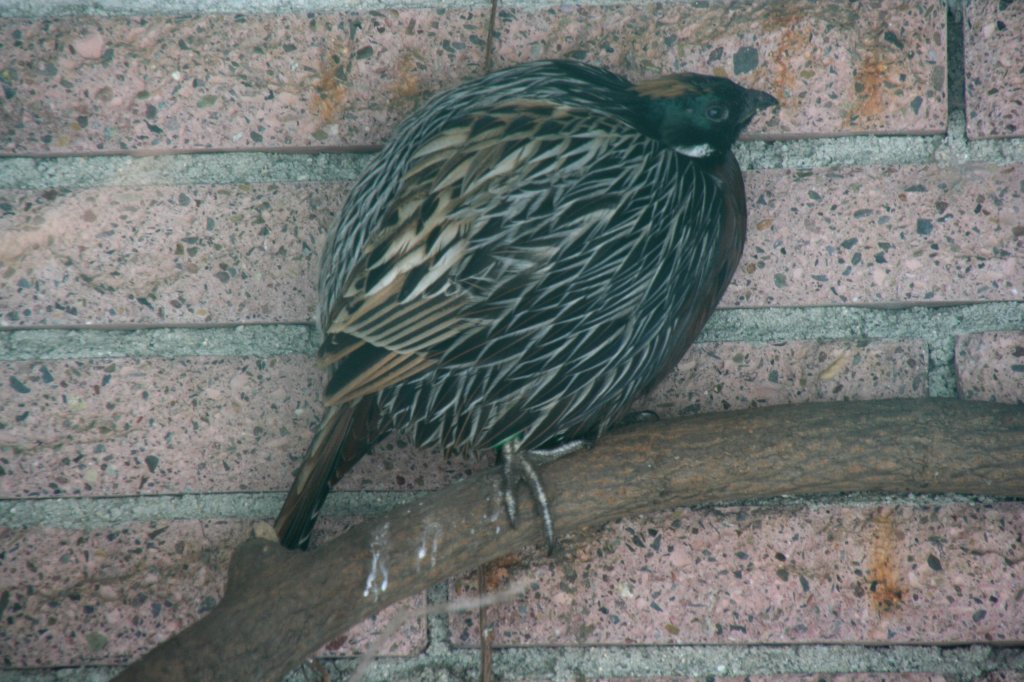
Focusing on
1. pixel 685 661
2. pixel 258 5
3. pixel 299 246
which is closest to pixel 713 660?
Result: pixel 685 661

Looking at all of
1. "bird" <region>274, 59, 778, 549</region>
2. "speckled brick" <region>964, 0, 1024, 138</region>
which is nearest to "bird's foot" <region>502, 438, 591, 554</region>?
"bird" <region>274, 59, 778, 549</region>

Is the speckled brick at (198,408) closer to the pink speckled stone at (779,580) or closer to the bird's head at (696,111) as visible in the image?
the pink speckled stone at (779,580)

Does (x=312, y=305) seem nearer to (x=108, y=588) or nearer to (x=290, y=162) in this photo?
(x=290, y=162)

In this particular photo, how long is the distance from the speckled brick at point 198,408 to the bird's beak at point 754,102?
11.2 inches

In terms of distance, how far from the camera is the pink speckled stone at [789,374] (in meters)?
1.10

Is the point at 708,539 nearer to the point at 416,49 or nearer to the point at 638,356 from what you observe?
the point at 638,356

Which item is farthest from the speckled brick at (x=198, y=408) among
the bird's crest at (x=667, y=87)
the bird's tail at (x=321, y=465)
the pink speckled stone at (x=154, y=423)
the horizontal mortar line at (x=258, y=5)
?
the horizontal mortar line at (x=258, y=5)

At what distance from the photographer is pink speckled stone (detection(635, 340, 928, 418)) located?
1.10 m

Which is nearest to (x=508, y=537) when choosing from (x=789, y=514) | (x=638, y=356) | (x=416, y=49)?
(x=638, y=356)

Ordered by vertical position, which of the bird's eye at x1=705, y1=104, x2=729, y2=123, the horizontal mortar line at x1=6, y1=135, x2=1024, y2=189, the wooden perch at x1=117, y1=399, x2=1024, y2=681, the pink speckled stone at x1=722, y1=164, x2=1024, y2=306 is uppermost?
the bird's eye at x1=705, y1=104, x2=729, y2=123

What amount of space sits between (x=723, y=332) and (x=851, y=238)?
201 millimetres

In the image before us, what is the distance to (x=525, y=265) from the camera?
0.90 metres

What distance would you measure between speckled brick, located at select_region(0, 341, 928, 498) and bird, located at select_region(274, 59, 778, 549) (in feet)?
0.41

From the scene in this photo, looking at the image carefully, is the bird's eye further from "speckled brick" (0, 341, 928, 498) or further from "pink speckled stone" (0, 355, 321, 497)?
"pink speckled stone" (0, 355, 321, 497)
